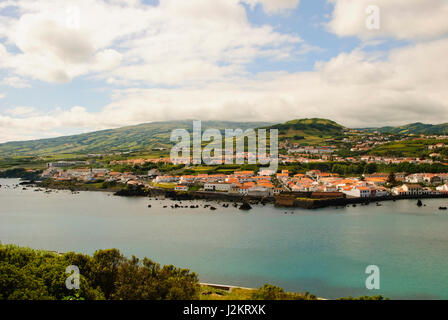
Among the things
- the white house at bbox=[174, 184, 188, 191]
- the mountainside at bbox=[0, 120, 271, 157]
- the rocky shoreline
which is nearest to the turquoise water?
the rocky shoreline

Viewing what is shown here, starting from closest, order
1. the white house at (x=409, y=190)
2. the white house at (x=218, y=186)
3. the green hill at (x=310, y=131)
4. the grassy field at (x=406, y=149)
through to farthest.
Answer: the white house at (x=409, y=190) < the white house at (x=218, y=186) < the grassy field at (x=406, y=149) < the green hill at (x=310, y=131)

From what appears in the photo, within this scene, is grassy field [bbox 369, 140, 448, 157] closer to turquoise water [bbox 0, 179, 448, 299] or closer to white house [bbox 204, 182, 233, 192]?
turquoise water [bbox 0, 179, 448, 299]

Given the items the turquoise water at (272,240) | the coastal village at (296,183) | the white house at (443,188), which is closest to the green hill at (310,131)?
the coastal village at (296,183)

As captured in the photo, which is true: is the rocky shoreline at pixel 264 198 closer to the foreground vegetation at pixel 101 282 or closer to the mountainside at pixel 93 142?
the foreground vegetation at pixel 101 282

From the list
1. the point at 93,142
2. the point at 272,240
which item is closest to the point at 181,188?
the point at 272,240

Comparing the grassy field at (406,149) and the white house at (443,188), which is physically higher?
the grassy field at (406,149)

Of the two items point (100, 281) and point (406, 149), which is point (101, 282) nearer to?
point (100, 281)

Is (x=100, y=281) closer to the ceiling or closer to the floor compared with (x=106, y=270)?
closer to the floor

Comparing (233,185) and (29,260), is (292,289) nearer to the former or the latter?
(29,260)

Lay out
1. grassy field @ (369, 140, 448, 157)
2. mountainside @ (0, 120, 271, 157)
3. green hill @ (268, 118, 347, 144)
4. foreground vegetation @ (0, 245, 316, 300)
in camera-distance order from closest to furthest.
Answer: foreground vegetation @ (0, 245, 316, 300) < grassy field @ (369, 140, 448, 157) < green hill @ (268, 118, 347, 144) < mountainside @ (0, 120, 271, 157)
